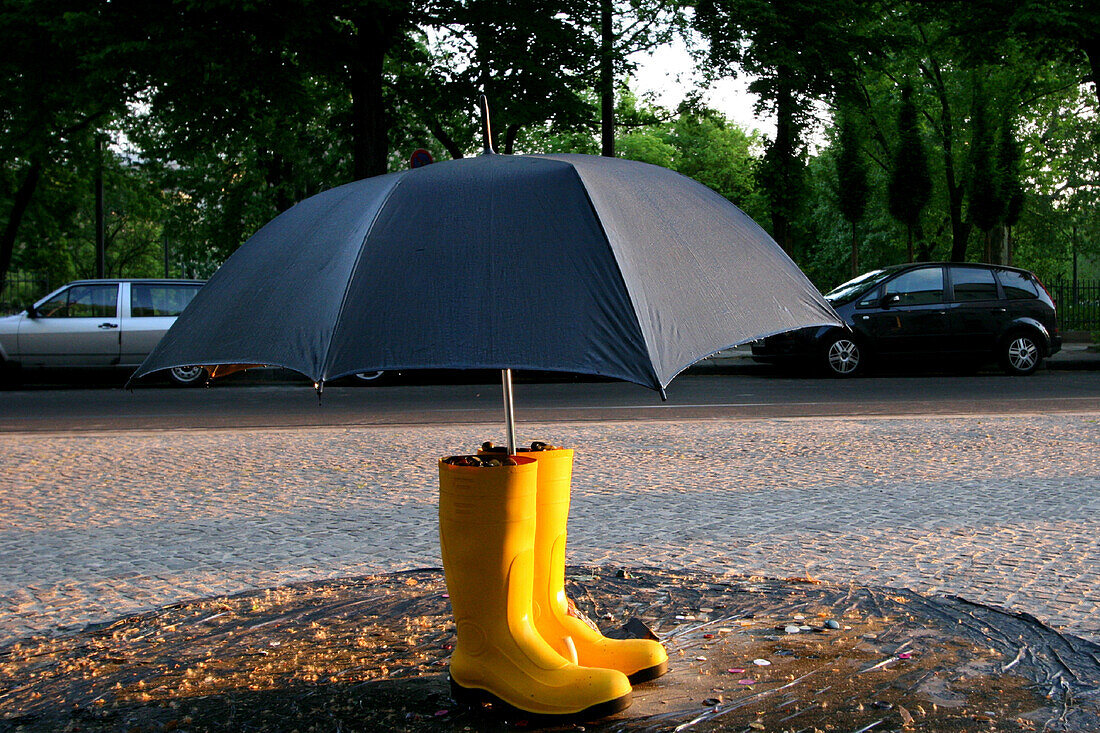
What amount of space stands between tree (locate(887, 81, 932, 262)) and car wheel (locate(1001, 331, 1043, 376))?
7.92m

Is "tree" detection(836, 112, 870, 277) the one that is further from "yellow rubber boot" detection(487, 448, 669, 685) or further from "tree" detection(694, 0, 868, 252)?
"yellow rubber boot" detection(487, 448, 669, 685)

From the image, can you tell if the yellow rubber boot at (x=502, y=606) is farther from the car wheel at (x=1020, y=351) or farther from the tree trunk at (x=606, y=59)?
Answer: the tree trunk at (x=606, y=59)

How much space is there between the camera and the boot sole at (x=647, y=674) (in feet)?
11.1

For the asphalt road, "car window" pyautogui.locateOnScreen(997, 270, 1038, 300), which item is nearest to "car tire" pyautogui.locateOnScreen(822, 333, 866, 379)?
the asphalt road

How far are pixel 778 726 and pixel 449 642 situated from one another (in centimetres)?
130

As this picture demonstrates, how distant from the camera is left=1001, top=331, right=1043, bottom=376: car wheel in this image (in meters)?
16.5

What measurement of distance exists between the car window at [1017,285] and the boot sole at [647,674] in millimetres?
15018

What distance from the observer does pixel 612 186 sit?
3057mm

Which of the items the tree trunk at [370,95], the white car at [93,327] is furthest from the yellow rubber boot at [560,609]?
the tree trunk at [370,95]

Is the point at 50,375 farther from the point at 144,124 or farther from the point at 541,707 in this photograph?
the point at 541,707

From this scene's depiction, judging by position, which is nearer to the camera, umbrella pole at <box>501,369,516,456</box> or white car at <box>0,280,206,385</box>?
umbrella pole at <box>501,369,516,456</box>

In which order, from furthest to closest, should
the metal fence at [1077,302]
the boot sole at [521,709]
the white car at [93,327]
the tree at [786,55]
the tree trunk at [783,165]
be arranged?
the metal fence at [1077,302], the tree trunk at [783,165], the tree at [786,55], the white car at [93,327], the boot sole at [521,709]

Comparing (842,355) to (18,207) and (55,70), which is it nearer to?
(55,70)

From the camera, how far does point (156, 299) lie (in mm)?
17250
